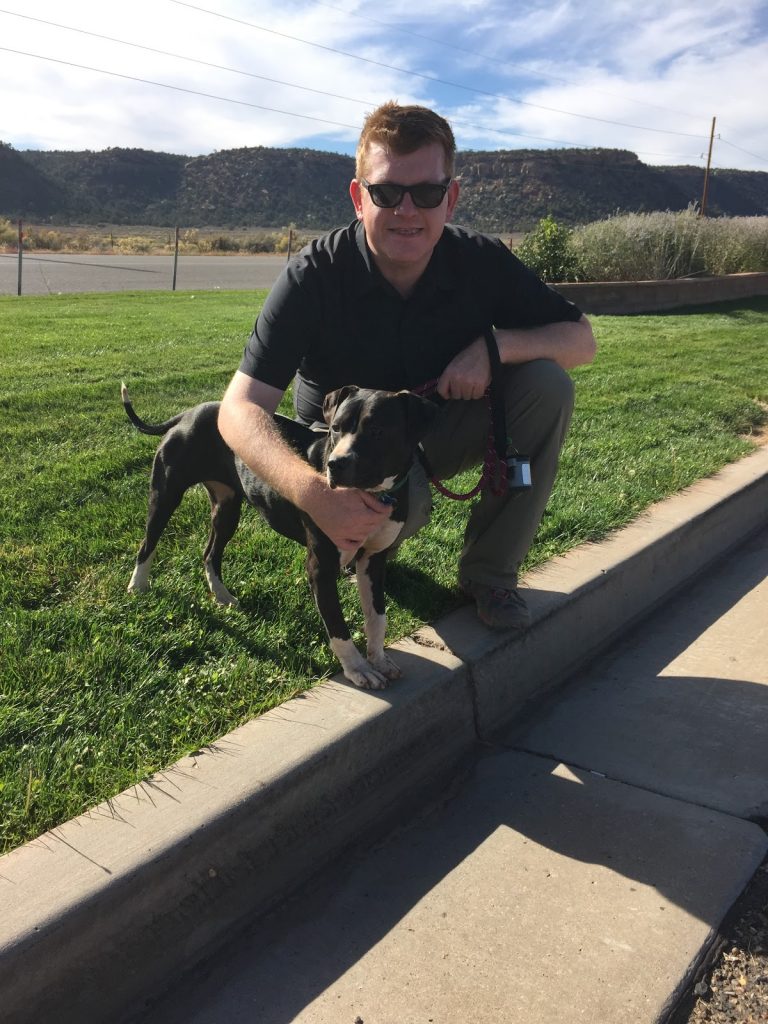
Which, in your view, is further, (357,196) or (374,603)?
(357,196)

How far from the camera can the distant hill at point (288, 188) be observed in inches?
2908

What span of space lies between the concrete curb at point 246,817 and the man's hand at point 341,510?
1.67 feet

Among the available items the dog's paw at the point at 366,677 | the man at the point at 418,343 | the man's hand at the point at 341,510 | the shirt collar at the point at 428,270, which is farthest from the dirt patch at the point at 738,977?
the shirt collar at the point at 428,270

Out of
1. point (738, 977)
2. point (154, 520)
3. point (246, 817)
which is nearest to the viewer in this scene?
point (738, 977)

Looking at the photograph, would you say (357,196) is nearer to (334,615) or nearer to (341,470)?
(341,470)

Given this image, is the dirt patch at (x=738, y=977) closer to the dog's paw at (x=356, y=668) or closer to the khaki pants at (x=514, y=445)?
the dog's paw at (x=356, y=668)

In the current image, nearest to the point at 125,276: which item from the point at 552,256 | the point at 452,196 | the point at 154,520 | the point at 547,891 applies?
the point at 552,256

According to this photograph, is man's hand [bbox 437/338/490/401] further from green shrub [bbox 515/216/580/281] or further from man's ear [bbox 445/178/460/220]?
green shrub [bbox 515/216/580/281]

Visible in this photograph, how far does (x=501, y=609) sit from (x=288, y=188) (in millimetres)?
88276

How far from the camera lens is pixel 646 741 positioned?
9.41 ft

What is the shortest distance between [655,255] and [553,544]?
478 inches

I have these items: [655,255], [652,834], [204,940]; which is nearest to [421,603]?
[652,834]

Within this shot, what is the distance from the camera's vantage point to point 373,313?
3111 mm

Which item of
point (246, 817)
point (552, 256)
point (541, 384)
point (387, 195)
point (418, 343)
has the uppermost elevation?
point (552, 256)
